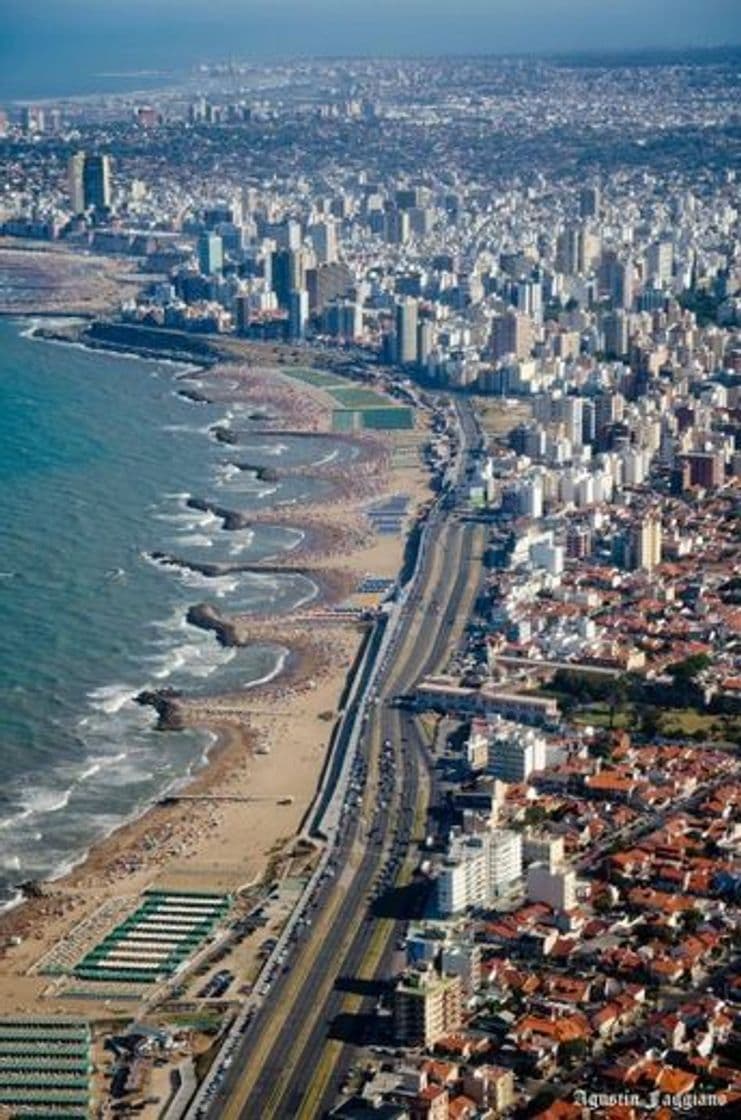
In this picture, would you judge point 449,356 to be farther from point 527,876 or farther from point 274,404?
point 527,876

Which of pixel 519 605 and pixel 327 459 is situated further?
pixel 327 459

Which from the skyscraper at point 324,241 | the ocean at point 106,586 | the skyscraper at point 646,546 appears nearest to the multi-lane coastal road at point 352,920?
the ocean at point 106,586

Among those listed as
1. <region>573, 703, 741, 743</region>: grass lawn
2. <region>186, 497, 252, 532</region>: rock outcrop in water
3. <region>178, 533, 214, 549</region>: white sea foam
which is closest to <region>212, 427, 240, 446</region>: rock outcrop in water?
<region>186, 497, 252, 532</region>: rock outcrop in water

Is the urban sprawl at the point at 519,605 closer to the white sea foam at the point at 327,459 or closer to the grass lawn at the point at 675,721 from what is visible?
the grass lawn at the point at 675,721

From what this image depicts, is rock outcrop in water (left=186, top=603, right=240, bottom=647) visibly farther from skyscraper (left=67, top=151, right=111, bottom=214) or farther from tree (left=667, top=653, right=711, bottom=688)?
skyscraper (left=67, top=151, right=111, bottom=214)

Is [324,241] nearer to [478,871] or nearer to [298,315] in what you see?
[298,315]

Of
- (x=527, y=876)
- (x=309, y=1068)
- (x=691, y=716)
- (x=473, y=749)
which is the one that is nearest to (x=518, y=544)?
(x=691, y=716)

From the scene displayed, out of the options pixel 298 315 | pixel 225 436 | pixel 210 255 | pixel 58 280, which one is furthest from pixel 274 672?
pixel 58 280
